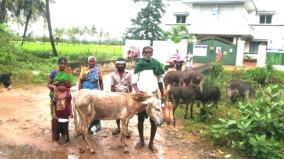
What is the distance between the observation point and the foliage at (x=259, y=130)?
276 inches

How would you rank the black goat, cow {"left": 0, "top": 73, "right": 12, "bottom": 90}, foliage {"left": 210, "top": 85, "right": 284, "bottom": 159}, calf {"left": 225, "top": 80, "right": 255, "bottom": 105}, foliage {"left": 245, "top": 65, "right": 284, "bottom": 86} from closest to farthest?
foliage {"left": 210, "top": 85, "right": 284, "bottom": 159}
cow {"left": 0, "top": 73, "right": 12, "bottom": 90}
the black goat
calf {"left": 225, "top": 80, "right": 255, "bottom": 105}
foliage {"left": 245, "top": 65, "right": 284, "bottom": 86}

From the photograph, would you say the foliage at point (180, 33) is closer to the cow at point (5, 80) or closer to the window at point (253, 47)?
the window at point (253, 47)

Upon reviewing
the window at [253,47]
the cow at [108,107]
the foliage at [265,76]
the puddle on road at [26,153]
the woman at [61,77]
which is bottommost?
the puddle on road at [26,153]

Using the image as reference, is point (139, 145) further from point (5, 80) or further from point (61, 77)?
point (5, 80)

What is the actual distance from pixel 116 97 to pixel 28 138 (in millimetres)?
2119

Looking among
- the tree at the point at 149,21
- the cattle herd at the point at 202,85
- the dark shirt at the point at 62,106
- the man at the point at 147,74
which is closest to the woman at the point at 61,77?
the dark shirt at the point at 62,106

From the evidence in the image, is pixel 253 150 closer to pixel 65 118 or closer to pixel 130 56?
pixel 65 118

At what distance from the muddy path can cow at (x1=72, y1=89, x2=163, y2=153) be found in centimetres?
36

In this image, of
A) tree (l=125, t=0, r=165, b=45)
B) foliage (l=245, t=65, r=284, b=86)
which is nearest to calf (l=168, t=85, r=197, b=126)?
foliage (l=245, t=65, r=284, b=86)

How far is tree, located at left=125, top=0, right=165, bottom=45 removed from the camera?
40062mm

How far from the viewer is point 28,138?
23.7 feet

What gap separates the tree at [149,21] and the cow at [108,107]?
33528 mm

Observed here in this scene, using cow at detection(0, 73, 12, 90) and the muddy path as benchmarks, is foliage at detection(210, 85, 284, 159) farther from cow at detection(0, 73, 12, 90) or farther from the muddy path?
cow at detection(0, 73, 12, 90)

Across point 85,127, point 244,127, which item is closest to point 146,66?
point 85,127
